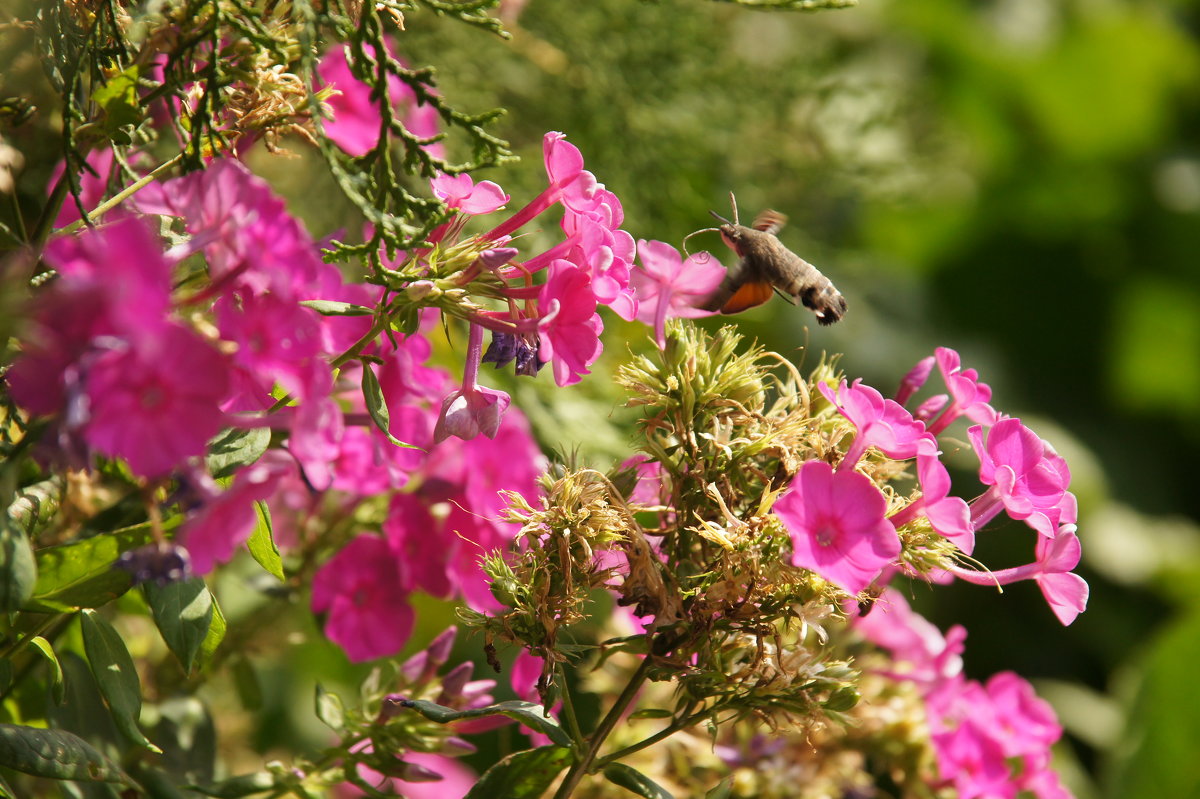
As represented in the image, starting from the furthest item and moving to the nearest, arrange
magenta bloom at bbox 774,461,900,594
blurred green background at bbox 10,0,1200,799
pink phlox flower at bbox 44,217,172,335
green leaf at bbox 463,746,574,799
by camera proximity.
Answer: blurred green background at bbox 10,0,1200,799
green leaf at bbox 463,746,574,799
magenta bloom at bbox 774,461,900,594
pink phlox flower at bbox 44,217,172,335

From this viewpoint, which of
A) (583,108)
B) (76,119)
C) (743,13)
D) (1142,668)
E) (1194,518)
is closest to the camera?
(76,119)

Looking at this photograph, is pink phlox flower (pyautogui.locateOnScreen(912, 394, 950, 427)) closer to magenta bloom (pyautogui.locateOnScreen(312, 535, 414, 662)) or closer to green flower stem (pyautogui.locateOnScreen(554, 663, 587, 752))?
green flower stem (pyautogui.locateOnScreen(554, 663, 587, 752))

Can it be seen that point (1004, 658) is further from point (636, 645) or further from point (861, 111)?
point (636, 645)

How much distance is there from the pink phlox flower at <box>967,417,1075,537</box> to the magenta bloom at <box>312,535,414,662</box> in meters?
0.39

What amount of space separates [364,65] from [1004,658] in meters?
1.77

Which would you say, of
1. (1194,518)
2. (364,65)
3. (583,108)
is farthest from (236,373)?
(1194,518)

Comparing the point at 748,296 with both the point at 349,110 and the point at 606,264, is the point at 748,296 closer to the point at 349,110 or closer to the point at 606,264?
the point at 606,264

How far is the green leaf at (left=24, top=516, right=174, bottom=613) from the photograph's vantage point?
21.2 inches

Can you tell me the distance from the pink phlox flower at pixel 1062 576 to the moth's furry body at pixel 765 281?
17 cm

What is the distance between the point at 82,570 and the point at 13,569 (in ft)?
0.36

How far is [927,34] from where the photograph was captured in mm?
2605

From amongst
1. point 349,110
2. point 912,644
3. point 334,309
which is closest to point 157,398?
point 334,309

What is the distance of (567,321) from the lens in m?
0.55

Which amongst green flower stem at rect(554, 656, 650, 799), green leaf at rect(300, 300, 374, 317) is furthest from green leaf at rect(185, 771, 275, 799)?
green leaf at rect(300, 300, 374, 317)
